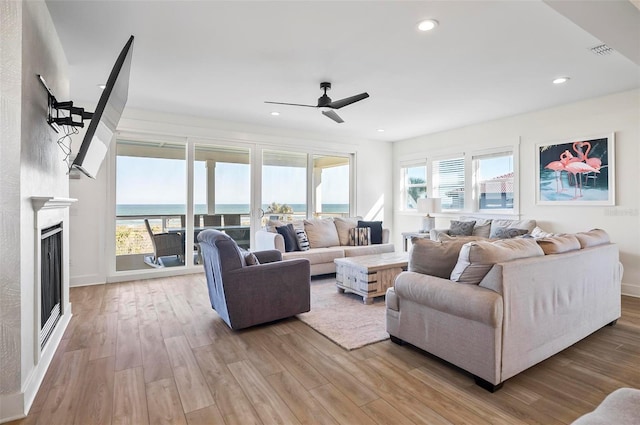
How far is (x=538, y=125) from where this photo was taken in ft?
16.5

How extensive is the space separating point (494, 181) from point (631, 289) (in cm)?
234

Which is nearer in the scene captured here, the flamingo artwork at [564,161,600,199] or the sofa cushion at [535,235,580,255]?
the sofa cushion at [535,235,580,255]

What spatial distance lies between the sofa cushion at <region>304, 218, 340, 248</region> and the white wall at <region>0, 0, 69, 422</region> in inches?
143

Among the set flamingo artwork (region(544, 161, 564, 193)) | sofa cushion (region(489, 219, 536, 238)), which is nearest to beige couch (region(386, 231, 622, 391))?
sofa cushion (region(489, 219, 536, 238))

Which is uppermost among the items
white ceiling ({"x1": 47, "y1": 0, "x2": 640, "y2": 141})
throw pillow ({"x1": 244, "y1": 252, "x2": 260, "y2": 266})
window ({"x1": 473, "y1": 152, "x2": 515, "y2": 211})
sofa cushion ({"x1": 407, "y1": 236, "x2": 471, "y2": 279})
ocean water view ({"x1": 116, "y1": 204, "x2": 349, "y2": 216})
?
white ceiling ({"x1": 47, "y1": 0, "x2": 640, "y2": 141})

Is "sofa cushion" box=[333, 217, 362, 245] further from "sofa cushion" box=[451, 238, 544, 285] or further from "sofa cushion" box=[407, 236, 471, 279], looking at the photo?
"sofa cushion" box=[451, 238, 544, 285]

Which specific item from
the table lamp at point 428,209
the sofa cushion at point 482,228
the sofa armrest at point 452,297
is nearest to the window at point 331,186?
the table lamp at point 428,209

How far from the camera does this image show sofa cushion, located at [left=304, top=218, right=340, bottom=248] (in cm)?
533

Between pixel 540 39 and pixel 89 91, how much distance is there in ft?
16.5

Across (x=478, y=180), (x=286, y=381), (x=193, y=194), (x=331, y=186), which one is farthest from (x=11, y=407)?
(x=478, y=180)

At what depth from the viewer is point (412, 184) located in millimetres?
7281

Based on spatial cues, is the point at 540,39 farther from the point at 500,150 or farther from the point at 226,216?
the point at 226,216

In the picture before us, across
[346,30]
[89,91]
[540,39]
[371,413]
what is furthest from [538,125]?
[89,91]

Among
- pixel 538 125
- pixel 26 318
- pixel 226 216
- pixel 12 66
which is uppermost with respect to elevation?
pixel 538 125
